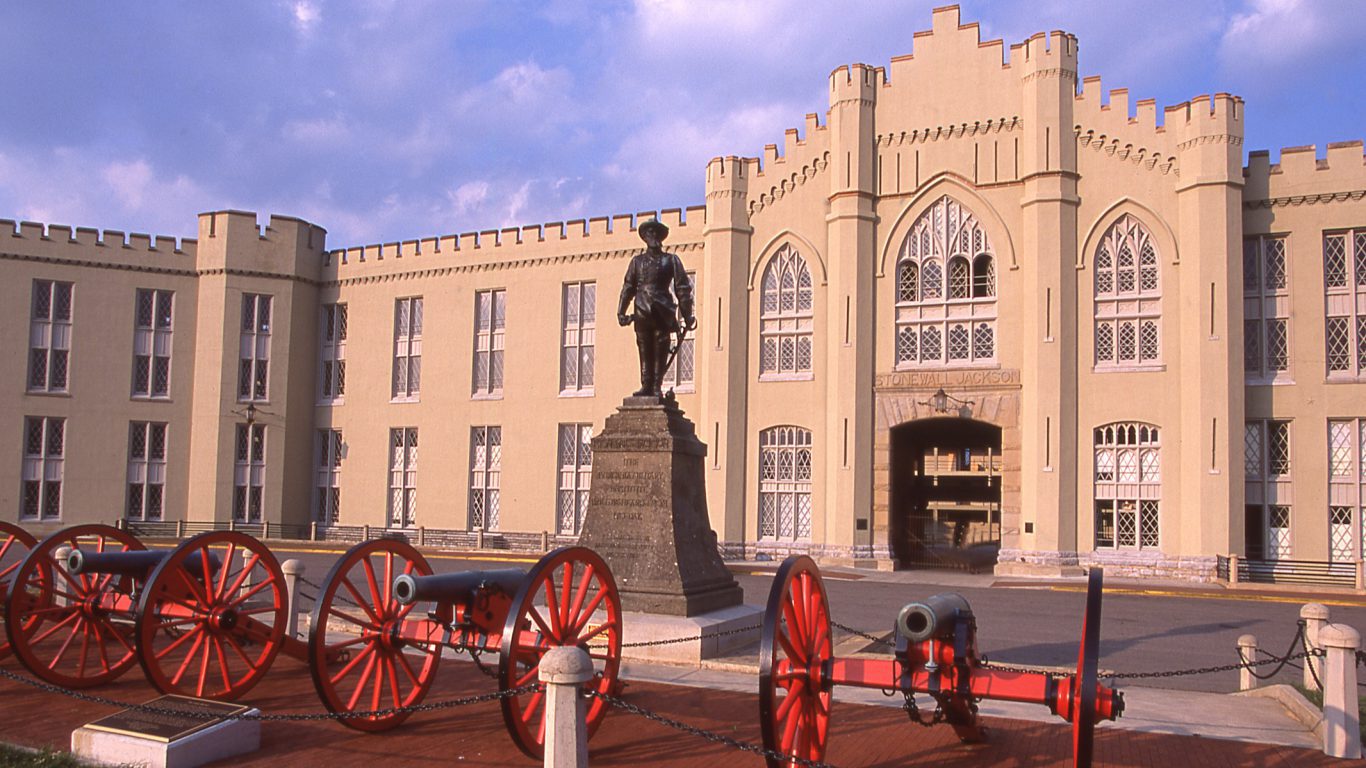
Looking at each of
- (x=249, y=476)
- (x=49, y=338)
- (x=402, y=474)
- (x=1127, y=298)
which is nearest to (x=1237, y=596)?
(x=1127, y=298)

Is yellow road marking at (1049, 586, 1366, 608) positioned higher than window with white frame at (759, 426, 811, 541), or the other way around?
window with white frame at (759, 426, 811, 541)

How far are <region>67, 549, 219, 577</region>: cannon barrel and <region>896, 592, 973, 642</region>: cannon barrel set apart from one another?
6.05 m

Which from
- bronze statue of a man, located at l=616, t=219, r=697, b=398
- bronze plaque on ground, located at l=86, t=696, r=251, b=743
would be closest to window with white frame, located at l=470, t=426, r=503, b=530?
bronze statue of a man, located at l=616, t=219, r=697, b=398

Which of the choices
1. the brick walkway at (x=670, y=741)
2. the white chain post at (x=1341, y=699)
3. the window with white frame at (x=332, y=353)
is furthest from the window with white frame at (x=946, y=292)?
the window with white frame at (x=332, y=353)

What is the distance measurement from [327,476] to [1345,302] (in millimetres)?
28546

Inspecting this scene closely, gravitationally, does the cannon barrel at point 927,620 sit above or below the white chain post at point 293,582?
above

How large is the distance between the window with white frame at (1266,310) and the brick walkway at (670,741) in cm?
1796

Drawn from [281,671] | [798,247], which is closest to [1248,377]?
[798,247]

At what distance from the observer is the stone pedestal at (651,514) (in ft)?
37.0

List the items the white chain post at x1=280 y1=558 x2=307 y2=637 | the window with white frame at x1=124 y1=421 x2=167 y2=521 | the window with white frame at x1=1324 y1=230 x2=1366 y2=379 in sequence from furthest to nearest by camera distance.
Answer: the window with white frame at x1=124 y1=421 x2=167 y2=521
the window with white frame at x1=1324 y1=230 x2=1366 y2=379
the white chain post at x1=280 y1=558 x2=307 y2=637

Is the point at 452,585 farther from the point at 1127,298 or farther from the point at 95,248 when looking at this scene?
the point at 95,248

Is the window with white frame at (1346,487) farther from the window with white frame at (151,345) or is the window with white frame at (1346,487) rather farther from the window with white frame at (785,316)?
the window with white frame at (151,345)

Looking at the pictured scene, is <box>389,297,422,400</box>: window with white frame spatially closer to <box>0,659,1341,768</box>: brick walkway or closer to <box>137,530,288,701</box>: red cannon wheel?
<box>137,530,288,701</box>: red cannon wheel

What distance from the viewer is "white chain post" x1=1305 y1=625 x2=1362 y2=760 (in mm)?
7715
